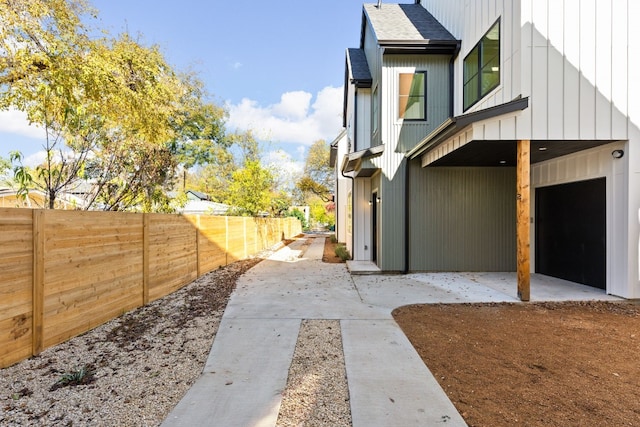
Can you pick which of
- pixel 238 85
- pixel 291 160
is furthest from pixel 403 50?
pixel 238 85

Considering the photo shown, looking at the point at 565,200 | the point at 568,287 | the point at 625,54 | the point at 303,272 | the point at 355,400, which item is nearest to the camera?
the point at 355,400

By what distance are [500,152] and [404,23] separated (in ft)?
17.7

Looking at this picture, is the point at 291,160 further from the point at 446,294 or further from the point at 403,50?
the point at 446,294

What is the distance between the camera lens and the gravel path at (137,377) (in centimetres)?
251

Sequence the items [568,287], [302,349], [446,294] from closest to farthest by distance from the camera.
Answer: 1. [302,349]
2. [446,294]
3. [568,287]

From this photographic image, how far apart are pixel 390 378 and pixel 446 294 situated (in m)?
3.65

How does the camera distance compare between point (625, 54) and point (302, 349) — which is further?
point (625, 54)

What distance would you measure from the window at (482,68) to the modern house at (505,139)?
0.12 feet

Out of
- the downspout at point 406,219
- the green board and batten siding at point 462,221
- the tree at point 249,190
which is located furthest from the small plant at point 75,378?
the tree at point 249,190

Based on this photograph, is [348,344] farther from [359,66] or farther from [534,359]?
[359,66]

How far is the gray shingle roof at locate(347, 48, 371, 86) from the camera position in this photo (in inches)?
423

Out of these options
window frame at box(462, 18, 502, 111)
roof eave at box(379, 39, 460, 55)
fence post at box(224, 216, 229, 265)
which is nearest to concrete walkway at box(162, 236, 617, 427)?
fence post at box(224, 216, 229, 265)

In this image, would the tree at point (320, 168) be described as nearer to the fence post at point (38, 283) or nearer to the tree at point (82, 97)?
the tree at point (82, 97)

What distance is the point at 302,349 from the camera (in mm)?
3770
